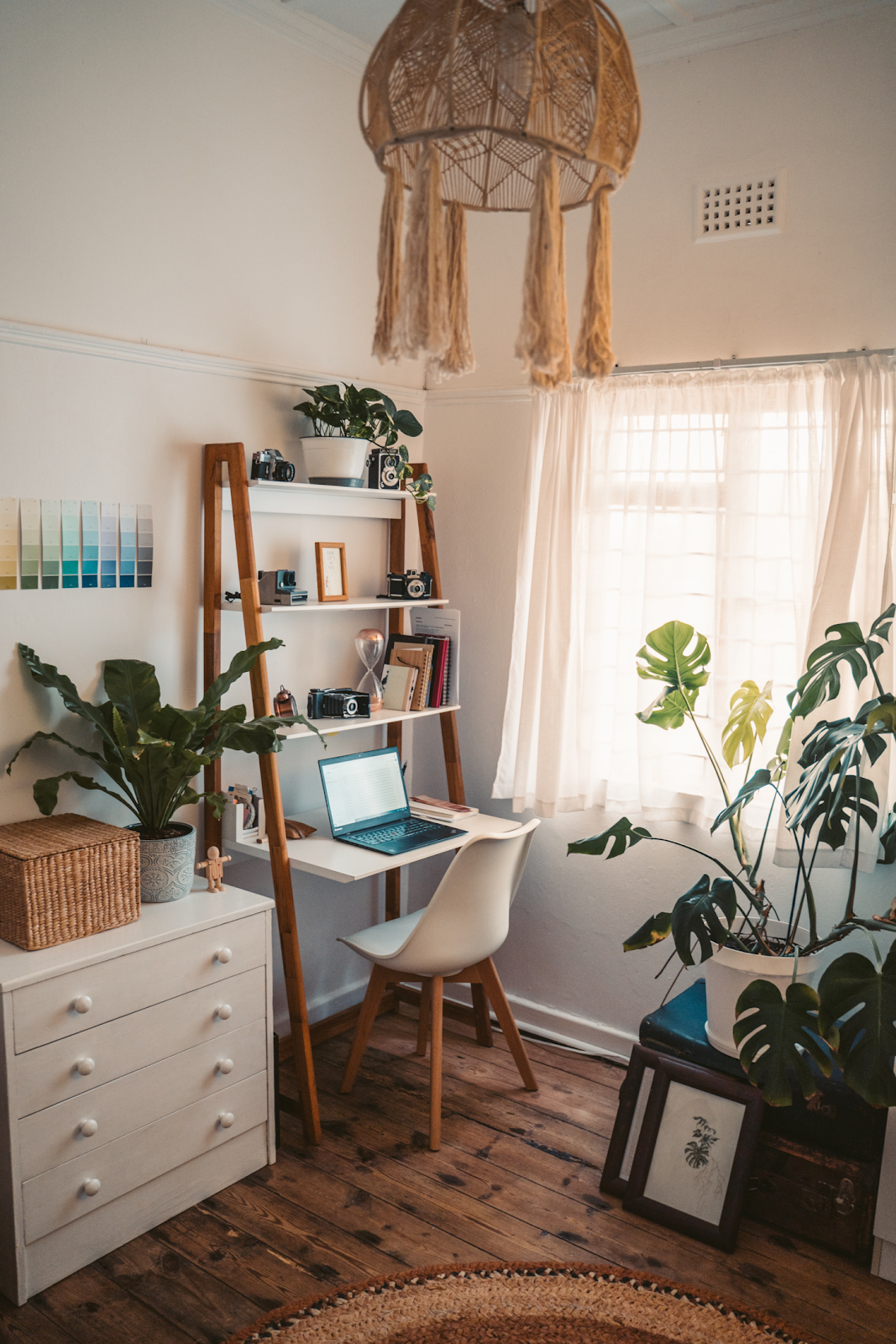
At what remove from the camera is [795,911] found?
292cm

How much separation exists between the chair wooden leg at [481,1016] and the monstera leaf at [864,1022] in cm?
140

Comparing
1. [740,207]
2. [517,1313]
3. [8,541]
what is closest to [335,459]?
[8,541]

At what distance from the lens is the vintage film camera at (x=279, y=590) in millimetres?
2896

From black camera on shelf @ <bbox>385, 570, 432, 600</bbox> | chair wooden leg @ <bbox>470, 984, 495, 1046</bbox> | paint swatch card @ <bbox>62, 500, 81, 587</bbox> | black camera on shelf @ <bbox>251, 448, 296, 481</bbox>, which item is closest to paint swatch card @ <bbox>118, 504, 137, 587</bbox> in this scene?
paint swatch card @ <bbox>62, 500, 81, 587</bbox>

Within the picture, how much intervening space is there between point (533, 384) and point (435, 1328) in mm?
1934

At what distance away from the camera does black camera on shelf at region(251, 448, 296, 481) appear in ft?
9.43

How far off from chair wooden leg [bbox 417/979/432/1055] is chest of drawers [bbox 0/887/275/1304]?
0.54m

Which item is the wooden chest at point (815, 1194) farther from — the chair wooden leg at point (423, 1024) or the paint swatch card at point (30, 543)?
the paint swatch card at point (30, 543)

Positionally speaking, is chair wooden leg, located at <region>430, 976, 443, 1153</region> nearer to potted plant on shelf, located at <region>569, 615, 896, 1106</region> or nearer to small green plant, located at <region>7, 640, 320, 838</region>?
potted plant on shelf, located at <region>569, 615, 896, 1106</region>

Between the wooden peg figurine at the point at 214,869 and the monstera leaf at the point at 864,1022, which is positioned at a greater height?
the wooden peg figurine at the point at 214,869

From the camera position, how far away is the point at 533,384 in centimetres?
149

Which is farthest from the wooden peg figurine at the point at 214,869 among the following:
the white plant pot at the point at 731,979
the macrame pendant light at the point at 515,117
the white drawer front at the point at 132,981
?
the macrame pendant light at the point at 515,117

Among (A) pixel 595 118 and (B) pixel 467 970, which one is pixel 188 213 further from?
(B) pixel 467 970

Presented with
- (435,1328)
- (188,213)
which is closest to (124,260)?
(188,213)
